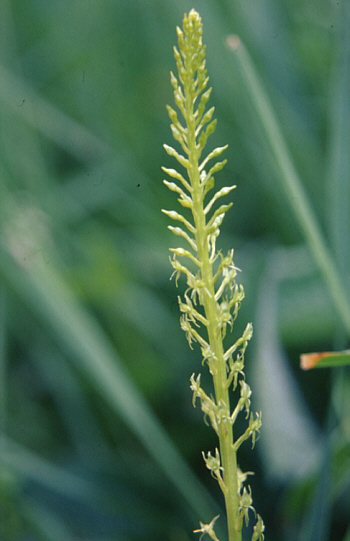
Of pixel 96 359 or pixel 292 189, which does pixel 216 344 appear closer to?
pixel 292 189

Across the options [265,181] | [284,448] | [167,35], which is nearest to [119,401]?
[284,448]

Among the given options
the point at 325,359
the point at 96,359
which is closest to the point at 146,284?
the point at 96,359

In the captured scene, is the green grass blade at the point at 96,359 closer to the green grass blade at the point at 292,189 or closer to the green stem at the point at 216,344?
the green grass blade at the point at 292,189

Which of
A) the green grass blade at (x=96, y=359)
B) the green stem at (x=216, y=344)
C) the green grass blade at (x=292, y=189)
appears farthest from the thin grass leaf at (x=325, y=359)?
the green grass blade at (x=96, y=359)

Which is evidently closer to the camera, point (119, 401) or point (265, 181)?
point (119, 401)

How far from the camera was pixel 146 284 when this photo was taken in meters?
1.50

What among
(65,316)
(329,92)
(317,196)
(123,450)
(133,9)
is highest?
(133,9)

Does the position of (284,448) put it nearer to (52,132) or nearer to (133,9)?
(52,132)

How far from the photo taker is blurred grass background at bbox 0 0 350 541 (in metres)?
1.00

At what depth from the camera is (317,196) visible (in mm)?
1461

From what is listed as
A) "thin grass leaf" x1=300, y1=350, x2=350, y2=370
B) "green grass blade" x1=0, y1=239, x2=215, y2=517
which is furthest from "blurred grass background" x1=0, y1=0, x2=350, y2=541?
"thin grass leaf" x1=300, y1=350, x2=350, y2=370

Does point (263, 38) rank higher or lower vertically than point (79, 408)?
higher

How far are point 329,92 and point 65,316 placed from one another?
82 cm

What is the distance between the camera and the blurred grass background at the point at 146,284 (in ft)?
3.30
